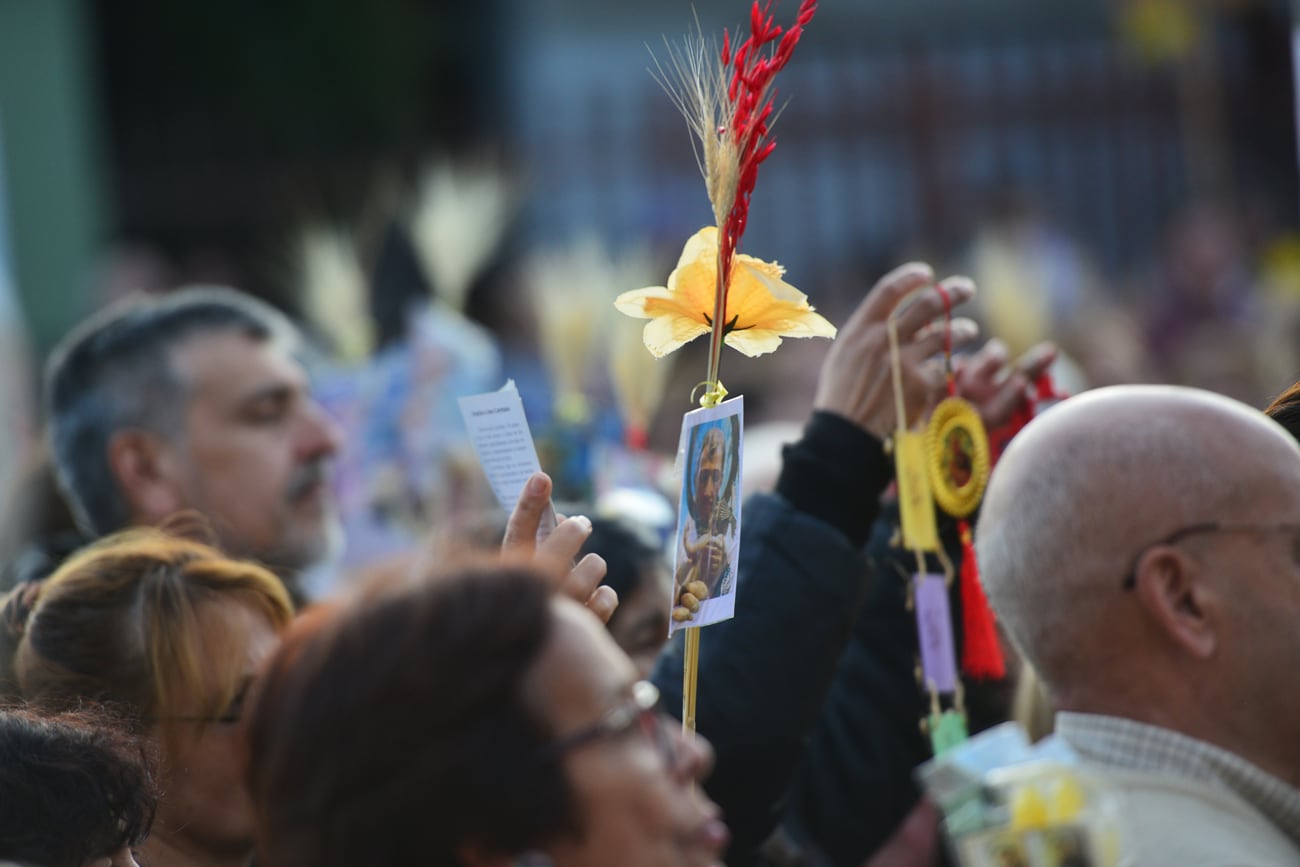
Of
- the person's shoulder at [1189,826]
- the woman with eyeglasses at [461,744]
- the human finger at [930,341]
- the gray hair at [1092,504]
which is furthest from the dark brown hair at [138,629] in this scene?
the person's shoulder at [1189,826]

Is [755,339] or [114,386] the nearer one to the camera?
[755,339]

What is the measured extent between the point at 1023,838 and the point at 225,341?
9.48 feet

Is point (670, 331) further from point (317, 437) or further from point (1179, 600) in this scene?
point (317, 437)

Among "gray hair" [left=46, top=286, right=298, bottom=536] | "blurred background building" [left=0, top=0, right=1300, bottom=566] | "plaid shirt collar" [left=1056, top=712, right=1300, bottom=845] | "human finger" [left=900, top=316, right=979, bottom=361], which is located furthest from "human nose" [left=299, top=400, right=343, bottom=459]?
"blurred background building" [left=0, top=0, right=1300, bottom=566]

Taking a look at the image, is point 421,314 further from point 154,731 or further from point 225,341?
point 154,731

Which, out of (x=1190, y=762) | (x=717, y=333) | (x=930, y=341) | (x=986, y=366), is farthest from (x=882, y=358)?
(x=1190, y=762)

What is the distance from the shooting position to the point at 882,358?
2.57m

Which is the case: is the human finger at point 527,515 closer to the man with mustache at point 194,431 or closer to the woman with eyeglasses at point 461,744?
the woman with eyeglasses at point 461,744

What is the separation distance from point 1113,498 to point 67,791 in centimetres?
129

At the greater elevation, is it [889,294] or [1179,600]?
[889,294]

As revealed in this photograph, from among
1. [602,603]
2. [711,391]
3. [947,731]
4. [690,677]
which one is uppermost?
[711,391]

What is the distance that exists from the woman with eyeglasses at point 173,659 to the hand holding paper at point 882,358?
0.91 metres

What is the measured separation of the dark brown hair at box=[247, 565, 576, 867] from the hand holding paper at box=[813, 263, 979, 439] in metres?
1.07

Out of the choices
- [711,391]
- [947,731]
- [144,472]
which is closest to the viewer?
[711,391]
